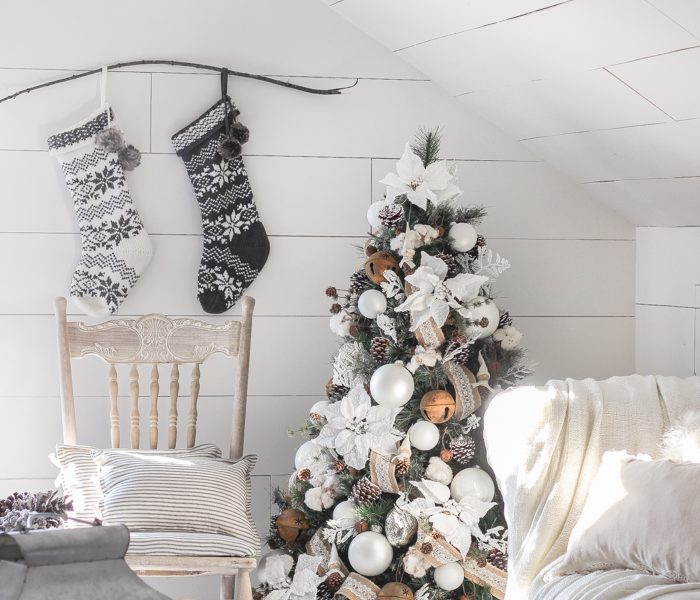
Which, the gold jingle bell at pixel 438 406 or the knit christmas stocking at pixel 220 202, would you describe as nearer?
the gold jingle bell at pixel 438 406

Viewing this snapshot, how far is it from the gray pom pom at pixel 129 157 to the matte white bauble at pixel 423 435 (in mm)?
1130

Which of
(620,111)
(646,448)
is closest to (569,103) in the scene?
(620,111)

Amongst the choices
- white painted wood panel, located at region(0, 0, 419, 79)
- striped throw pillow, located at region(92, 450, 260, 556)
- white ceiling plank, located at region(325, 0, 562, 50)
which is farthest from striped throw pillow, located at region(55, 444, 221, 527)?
white ceiling plank, located at region(325, 0, 562, 50)

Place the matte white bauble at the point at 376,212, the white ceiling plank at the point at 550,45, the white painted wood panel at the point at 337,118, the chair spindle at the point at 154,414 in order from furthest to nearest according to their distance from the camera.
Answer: the white painted wood panel at the point at 337,118 < the chair spindle at the point at 154,414 < the matte white bauble at the point at 376,212 < the white ceiling plank at the point at 550,45

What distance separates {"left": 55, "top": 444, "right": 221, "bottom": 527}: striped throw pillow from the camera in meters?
2.01

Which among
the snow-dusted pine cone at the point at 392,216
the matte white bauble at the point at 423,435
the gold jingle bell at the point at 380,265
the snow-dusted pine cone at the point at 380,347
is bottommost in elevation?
the matte white bauble at the point at 423,435

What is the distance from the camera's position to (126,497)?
1.93 meters

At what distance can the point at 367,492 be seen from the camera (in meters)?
2.06

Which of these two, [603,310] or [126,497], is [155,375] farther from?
[603,310]

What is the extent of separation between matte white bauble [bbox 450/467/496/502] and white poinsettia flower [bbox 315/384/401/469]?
0.56 feet

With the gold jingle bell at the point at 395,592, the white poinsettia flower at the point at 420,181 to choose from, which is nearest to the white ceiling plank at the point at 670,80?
the white poinsettia flower at the point at 420,181

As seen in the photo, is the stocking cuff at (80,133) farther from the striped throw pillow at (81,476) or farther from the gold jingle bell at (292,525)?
the gold jingle bell at (292,525)

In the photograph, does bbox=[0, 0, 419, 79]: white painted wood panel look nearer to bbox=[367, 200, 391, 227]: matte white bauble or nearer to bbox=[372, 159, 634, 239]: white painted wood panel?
bbox=[372, 159, 634, 239]: white painted wood panel

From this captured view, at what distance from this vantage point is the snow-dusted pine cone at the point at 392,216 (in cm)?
212
